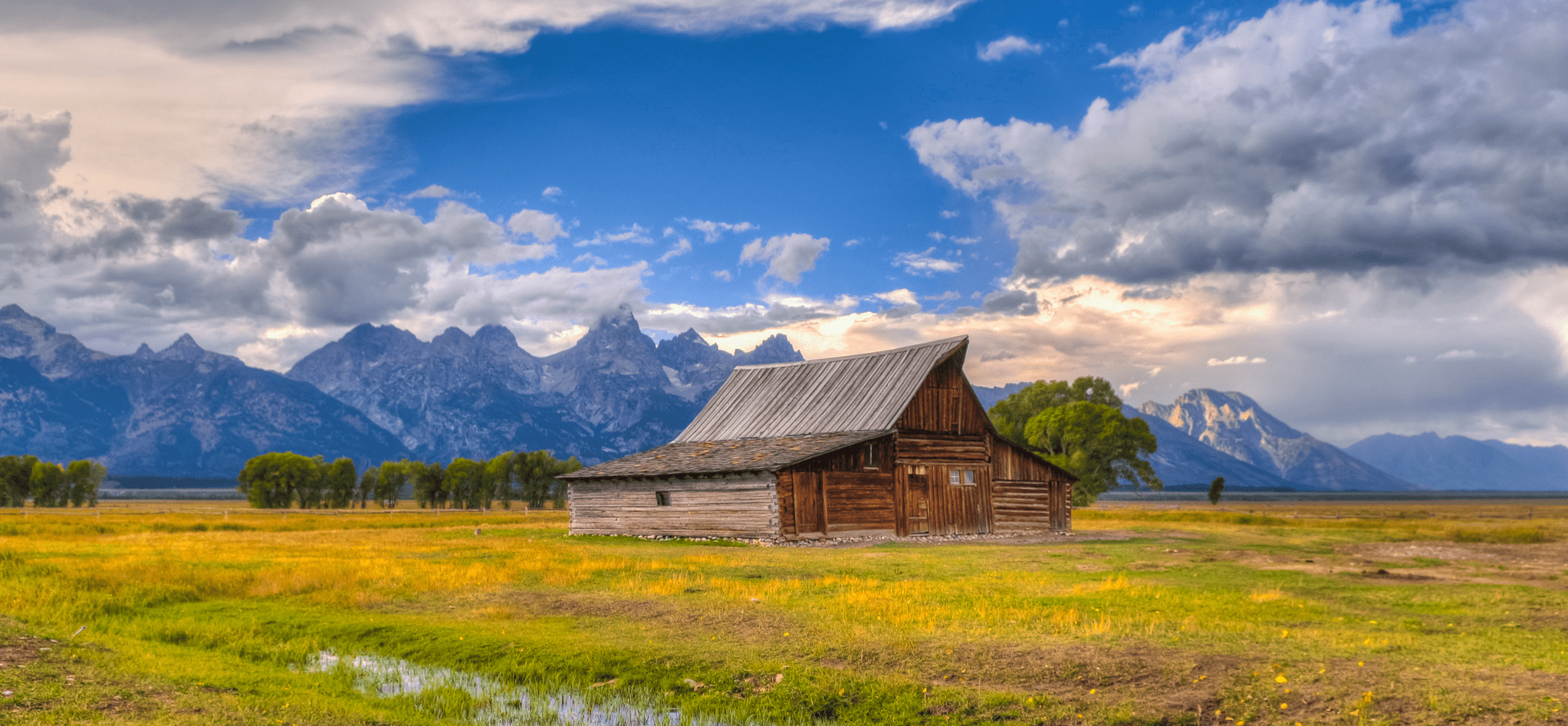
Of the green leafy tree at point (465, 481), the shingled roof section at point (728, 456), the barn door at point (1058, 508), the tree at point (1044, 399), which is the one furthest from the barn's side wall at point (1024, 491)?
Answer: the green leafy tree at point (465, 481)

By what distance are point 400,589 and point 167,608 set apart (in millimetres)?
4439

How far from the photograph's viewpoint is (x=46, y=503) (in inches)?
4668

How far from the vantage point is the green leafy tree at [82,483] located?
11731cm

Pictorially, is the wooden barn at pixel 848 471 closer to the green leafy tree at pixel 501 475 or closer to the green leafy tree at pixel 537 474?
the green leafy tree at pixel 537 474

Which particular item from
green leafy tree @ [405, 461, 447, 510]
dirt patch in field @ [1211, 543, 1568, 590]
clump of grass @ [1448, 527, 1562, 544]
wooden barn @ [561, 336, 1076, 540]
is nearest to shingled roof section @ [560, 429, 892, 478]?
wooden barn @ [561, 336, 1076, 540]

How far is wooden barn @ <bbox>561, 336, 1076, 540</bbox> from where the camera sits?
40.8 meters

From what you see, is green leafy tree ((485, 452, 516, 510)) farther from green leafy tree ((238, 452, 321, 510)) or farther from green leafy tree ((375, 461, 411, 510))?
green leafy tree ((238, 452, 321, 510))

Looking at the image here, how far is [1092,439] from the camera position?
7725 centimetres

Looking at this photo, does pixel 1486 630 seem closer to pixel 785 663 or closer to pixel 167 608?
pixel 785 663

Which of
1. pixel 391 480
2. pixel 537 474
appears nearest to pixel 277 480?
pixel 391 480

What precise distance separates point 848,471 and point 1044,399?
50.1 m

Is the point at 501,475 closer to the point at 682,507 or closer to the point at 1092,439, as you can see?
the point at 1092,439

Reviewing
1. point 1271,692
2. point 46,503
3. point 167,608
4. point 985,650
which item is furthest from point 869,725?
point 46,503

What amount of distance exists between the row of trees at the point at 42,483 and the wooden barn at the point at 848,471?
338ft
